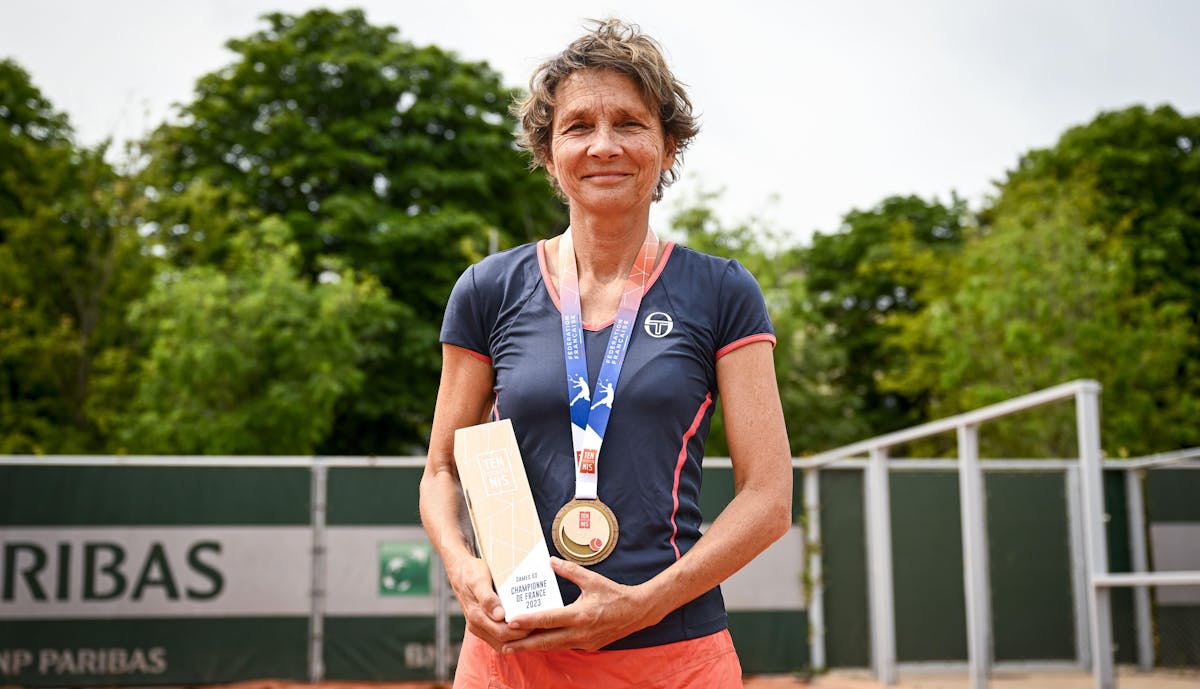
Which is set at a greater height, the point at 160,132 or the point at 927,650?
the point at 160,132

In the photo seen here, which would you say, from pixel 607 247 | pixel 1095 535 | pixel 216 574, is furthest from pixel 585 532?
pixel 216 574

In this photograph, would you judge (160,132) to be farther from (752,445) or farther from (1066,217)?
(752,445)

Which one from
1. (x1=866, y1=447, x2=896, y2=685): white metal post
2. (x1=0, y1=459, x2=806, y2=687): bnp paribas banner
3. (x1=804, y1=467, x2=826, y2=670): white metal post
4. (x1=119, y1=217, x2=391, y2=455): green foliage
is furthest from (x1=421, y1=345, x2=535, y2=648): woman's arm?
(x1=119, y1=217, x2=391, y2=455): green foliage

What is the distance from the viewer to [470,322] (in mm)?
1644

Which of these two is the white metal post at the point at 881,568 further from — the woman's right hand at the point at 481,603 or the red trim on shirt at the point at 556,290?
the woman's right hand at the point at 481,603

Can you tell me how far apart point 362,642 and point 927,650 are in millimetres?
5805

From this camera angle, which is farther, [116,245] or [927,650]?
[116,245]

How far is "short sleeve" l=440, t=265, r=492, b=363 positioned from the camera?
1641 millimetres

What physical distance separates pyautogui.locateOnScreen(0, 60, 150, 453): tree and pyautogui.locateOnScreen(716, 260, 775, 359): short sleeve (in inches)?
644

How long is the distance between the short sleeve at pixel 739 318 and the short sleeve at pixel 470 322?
0.32 metres

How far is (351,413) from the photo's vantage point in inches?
835

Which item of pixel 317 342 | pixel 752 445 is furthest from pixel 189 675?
pixel 752 445

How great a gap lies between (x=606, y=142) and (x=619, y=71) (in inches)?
3.9

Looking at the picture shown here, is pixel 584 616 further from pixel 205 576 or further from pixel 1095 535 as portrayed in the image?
pixel 205 576
